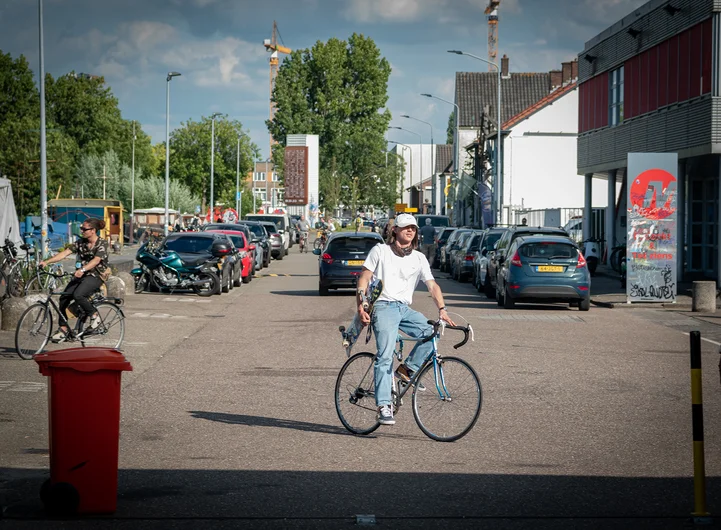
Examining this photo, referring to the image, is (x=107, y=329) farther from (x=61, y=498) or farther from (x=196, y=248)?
(x=196, y=248)

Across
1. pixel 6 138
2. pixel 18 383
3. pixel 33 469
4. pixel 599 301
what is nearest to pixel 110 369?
pixel 33 469

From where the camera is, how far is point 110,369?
21.2 feet

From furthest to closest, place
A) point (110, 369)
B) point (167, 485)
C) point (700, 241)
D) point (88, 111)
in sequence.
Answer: point (88, 111), point (700, 241), point (167, 485), point (110, 369)

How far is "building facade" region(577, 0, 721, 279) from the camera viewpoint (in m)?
28.2

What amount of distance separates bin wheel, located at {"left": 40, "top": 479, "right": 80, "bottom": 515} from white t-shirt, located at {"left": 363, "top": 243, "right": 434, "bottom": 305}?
3.29m

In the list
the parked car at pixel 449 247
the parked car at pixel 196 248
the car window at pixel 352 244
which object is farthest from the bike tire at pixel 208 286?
the parked car at pixel 449 247

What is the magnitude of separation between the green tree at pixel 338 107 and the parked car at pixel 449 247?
7015 cm

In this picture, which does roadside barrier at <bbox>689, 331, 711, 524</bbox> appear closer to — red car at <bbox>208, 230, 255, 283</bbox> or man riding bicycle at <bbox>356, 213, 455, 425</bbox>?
man riding bicycle at <bbox>356, 213, 455, 425</bbox>

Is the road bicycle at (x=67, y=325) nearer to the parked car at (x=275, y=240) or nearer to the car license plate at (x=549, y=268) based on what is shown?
the car license plate at (x=549, y=268)

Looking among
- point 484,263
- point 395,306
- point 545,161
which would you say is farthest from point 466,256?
point 545,161

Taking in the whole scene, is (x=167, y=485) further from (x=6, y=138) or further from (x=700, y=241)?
(x=6, y=138)

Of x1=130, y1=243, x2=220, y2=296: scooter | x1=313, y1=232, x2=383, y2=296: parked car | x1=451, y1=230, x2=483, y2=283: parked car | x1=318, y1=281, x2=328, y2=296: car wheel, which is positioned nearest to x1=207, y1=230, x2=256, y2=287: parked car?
x1=130, y1=243, x2=220, y2=296: scooter

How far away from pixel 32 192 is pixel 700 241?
198 feet

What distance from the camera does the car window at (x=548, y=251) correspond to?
22609 millimetres
